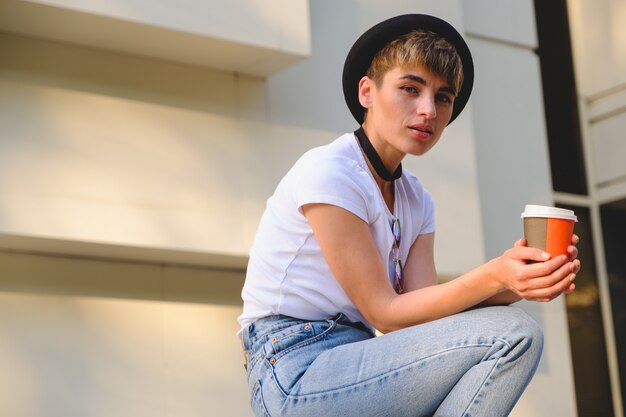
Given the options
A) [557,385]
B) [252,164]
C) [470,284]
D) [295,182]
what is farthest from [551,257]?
[557,385]

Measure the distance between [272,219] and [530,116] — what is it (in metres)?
4.77

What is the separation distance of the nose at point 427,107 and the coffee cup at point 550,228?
0.53 meters

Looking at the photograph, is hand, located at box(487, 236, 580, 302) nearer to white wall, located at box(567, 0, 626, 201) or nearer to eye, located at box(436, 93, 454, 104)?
eye, located at box(436, 93, 454, 104)

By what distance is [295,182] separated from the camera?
288cm

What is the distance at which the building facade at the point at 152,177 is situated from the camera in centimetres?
504

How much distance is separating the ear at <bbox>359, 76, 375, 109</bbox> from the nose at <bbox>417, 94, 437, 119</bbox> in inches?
7.6

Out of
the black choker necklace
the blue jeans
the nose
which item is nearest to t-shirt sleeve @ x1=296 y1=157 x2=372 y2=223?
the black choker necklace

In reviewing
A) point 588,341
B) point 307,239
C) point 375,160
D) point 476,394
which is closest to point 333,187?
point 307,239

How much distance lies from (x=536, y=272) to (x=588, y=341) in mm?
6248

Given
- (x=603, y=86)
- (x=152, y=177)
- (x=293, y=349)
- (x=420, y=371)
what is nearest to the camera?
(x=420, y=371)

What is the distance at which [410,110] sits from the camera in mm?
2957

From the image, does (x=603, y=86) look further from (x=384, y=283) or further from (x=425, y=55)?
(x=384, y=283)

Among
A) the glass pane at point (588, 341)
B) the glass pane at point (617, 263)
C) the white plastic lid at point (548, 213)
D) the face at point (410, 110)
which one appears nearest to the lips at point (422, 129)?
the face at point (410, 110)

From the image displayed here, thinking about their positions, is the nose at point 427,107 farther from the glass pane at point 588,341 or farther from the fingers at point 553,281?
the glass pane at point 588,341
